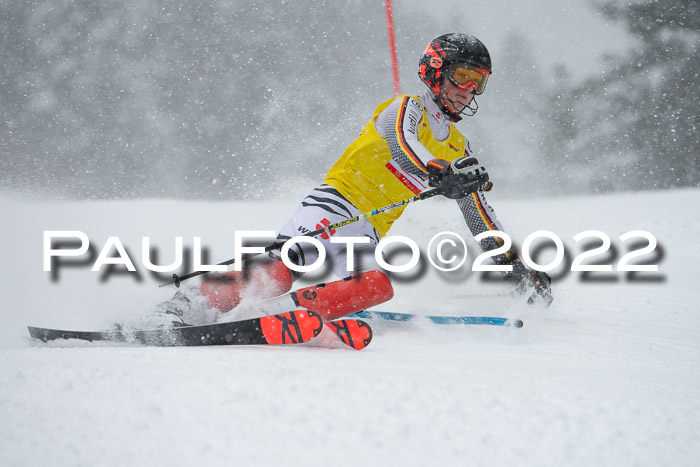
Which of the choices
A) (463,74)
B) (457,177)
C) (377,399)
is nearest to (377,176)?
(457,177)

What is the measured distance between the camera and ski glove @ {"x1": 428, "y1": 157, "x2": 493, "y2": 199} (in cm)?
270

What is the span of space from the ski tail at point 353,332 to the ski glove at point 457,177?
0.83 metres

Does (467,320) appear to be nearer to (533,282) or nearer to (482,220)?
(533,282)

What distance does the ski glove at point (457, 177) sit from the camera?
106 inches

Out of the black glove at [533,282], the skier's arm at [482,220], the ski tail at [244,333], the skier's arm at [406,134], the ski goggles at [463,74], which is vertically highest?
the ski goggles at [463,74]

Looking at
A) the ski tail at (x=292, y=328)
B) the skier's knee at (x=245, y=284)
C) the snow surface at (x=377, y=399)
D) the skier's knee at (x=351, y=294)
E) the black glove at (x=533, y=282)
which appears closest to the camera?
the snow surface at (x=377, y=399)

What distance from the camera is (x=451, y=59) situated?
9.84ft

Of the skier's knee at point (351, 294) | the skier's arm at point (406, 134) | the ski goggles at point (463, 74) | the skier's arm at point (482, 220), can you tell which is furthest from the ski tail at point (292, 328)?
the ski goggles at point (463, 74)

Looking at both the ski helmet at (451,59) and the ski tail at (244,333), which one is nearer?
the ski tail at (244,333)

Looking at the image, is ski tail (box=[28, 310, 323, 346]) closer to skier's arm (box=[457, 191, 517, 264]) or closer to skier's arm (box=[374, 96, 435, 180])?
skier's arm (box=[374, 96, 435, 180])

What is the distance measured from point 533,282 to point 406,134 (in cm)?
125

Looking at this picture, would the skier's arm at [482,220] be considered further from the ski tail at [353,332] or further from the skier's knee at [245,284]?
the ski tail at [353,332]

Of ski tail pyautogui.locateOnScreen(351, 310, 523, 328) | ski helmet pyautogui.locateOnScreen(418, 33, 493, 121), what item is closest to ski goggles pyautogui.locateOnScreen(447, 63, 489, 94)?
ski helmet pyautogui.locateOnScreen(418, 33, 493, 121)

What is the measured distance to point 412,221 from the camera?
4801 mm
